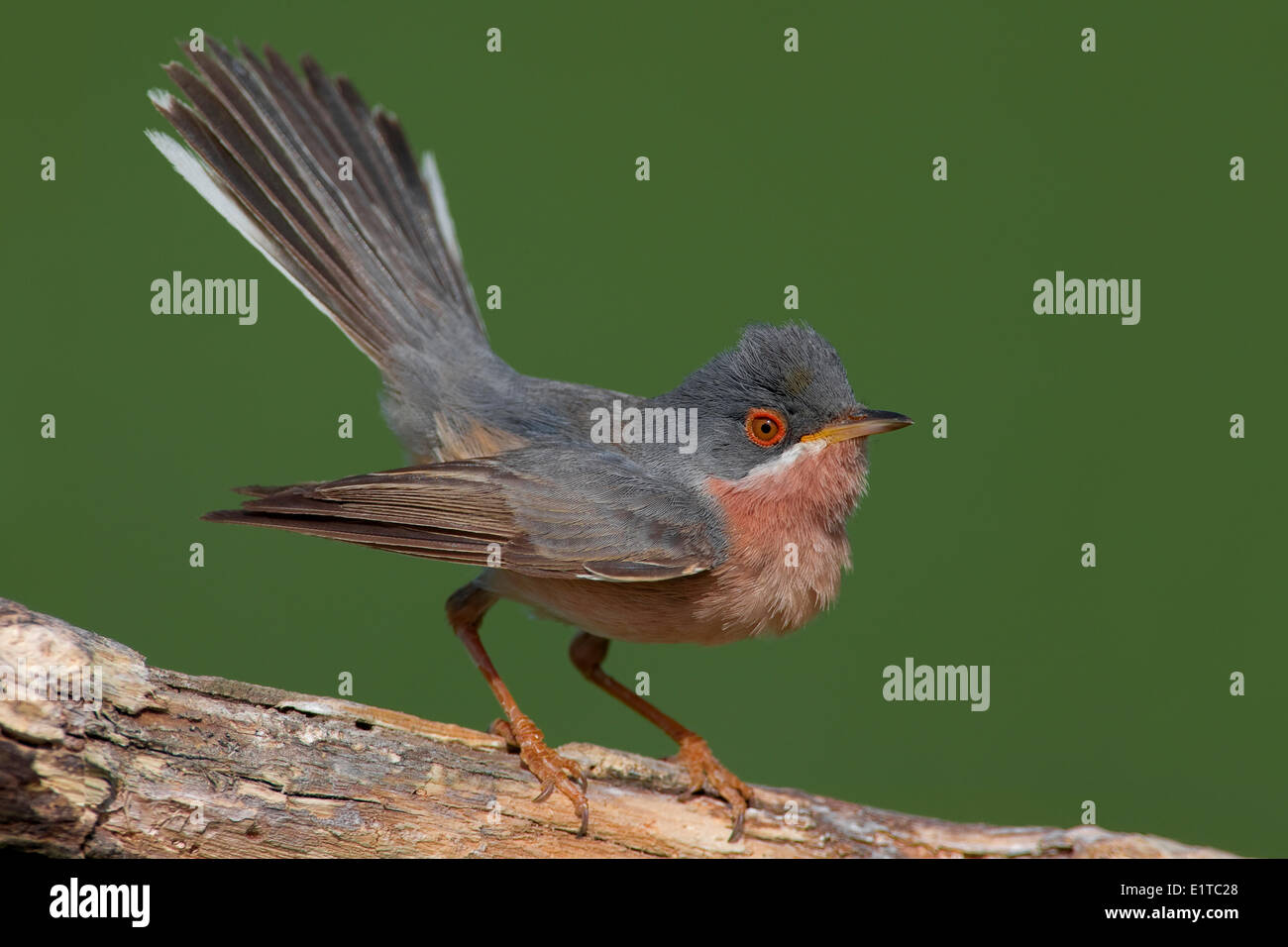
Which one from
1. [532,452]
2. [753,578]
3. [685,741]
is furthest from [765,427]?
[685,741]

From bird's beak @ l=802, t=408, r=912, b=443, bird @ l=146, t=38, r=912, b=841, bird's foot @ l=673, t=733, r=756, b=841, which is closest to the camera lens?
bird's beak @ l=802, t=408, r=912, b=443

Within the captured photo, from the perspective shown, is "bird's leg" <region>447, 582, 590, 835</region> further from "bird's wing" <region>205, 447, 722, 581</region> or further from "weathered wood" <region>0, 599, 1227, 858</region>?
"bird's wing" <region>205, 447, 722, 581</region>

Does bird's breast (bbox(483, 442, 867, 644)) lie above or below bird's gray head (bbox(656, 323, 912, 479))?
below

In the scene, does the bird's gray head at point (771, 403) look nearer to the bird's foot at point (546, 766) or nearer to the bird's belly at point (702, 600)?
the bird's belly at point (702, 600)

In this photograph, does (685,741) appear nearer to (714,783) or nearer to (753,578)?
(714,783)

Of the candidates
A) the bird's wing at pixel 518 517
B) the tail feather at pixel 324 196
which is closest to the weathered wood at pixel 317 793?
the bird's wing at pixel 518 517

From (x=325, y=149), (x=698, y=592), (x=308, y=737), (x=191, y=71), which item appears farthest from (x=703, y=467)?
(x=191, y=71)

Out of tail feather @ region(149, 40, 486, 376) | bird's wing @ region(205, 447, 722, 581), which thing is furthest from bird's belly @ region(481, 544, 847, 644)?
tail feather @ region(149, 40, 486, 376)

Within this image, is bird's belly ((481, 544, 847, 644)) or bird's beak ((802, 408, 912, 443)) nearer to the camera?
bird's beak ((802, 408, 912, 443))
